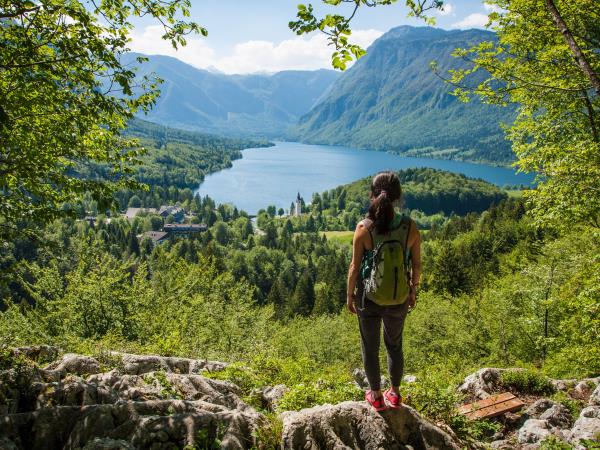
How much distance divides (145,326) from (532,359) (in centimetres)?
1900

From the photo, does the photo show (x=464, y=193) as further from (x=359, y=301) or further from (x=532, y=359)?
(x=359, y=301)

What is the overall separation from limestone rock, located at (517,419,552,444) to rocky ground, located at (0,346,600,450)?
13 mm

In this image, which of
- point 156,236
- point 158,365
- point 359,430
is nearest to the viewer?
point 359,430

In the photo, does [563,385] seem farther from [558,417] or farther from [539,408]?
[558,417]

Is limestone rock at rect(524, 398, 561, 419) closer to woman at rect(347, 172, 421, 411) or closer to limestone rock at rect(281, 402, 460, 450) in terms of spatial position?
limestone rock at rect(281, 402, 460, 450)

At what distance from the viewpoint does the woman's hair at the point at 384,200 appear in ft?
15.4

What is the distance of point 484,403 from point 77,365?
716cm

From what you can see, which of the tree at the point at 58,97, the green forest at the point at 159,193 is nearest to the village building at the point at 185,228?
the green forest at the point at 159,193

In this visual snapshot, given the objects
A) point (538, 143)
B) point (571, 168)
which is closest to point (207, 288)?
point (538, 143)

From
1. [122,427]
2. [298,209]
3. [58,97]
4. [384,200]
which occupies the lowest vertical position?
[298,209]

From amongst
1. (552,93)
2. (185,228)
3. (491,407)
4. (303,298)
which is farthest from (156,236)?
(491,407)

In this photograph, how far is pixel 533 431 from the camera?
6.00m

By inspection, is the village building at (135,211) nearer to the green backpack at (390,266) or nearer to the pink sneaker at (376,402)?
the pink sneaker at (376,402)

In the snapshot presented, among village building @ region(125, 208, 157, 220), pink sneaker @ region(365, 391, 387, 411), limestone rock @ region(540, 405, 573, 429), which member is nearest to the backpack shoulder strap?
pink sneaker @ region(365, 391, 387, 411)
